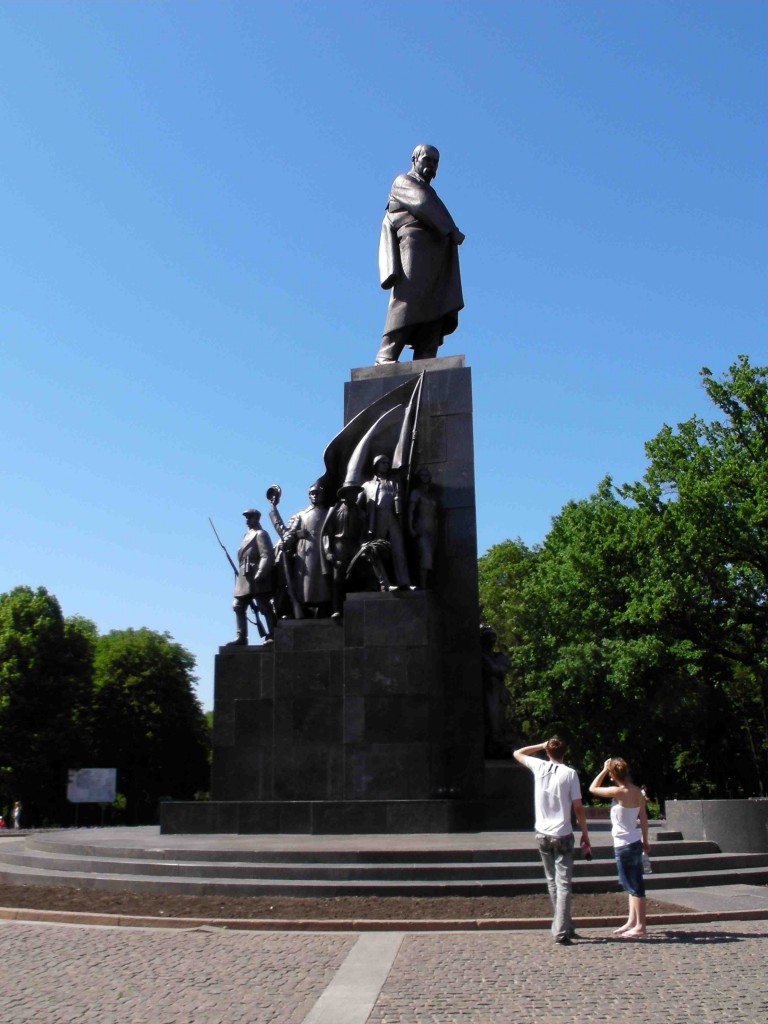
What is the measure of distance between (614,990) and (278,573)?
12.1m

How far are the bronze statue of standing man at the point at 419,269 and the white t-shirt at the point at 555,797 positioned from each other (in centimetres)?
1258

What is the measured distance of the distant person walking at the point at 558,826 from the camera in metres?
8.75

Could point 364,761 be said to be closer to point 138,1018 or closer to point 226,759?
point 226,759

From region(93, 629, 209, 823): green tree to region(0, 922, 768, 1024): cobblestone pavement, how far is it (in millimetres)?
47025

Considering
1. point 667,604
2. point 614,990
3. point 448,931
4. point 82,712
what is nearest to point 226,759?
point 448,931

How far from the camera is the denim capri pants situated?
8.95m

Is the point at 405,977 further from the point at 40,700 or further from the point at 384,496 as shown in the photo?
the point at 40,700

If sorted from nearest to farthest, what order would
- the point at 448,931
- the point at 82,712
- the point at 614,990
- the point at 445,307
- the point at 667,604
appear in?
1. the point at 614,990
2. the point at 448,931
3. the point at 445,307
4. the point at 667,604
5. the point at 82,712

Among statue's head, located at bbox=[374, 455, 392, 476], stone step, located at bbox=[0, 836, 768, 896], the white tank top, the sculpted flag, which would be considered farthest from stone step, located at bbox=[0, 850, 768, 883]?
the sculpted flag

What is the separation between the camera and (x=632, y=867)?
897cm

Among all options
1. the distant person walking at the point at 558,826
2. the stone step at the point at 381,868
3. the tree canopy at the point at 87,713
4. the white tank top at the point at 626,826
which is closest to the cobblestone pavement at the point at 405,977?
the distant person walking at the point at 558,826

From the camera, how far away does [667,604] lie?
35.4 metres

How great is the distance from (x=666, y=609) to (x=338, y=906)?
2777 cm

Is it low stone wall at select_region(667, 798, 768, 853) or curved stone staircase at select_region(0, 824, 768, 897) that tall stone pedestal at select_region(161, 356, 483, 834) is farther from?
low stone wall at select_region(667, 798, 768, 853)
